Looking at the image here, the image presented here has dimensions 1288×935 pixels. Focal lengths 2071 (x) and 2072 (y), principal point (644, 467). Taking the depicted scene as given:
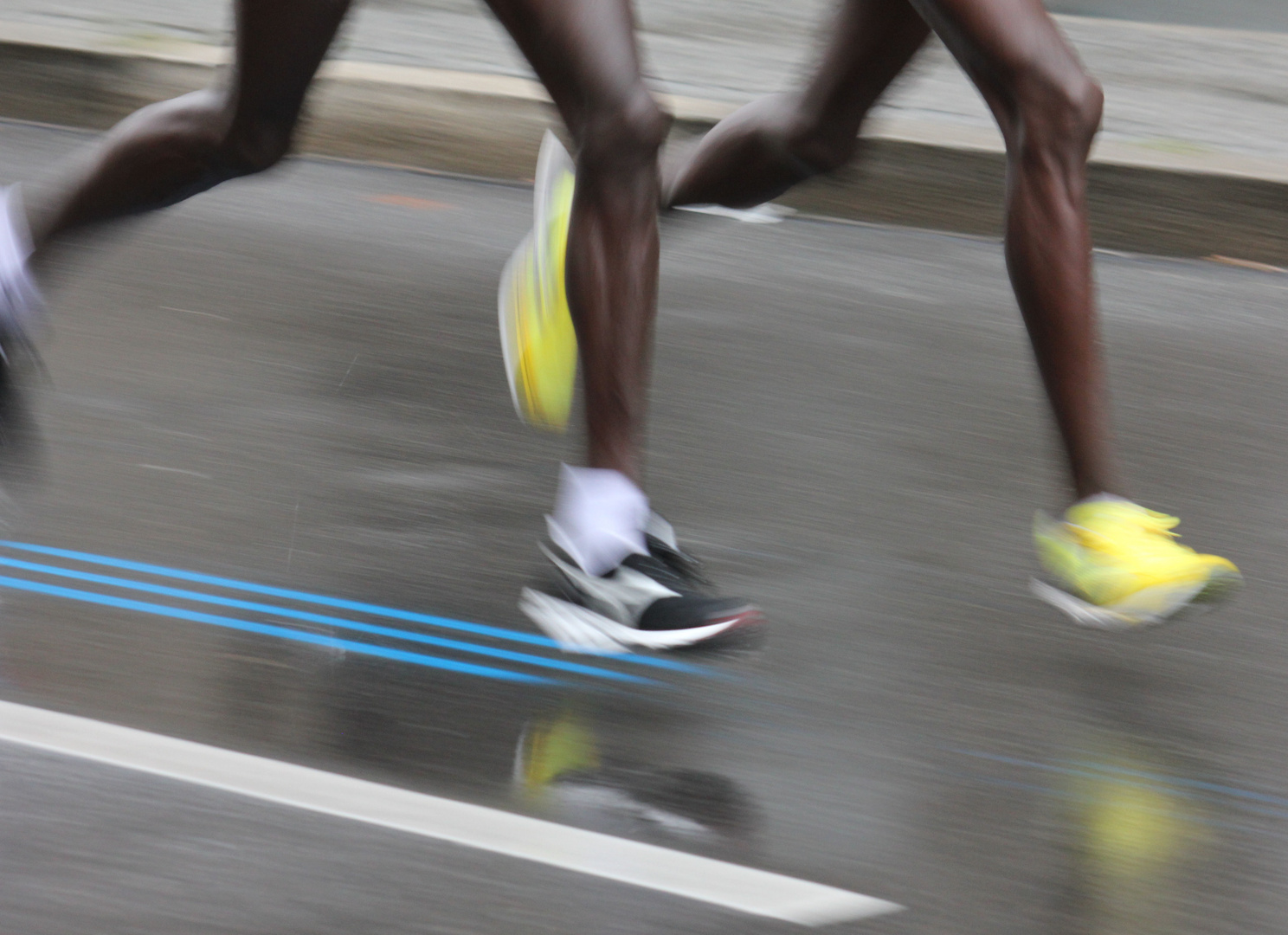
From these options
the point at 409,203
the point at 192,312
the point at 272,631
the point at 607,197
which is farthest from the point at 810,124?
the point at 409,203

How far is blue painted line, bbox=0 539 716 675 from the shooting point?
11.3 ft

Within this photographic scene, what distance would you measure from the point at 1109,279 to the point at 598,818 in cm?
421

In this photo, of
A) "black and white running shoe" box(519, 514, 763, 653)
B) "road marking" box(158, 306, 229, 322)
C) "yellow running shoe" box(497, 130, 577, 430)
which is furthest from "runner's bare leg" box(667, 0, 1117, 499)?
"road marking" box(158, 306, 229, 322)

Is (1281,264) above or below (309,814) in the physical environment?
below

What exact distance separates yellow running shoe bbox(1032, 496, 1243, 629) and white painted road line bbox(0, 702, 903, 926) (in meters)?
0.89

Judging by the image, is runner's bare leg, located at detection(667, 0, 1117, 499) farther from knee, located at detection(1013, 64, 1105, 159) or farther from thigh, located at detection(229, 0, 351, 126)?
thigh, located at detection(229, 0, 351, 126)

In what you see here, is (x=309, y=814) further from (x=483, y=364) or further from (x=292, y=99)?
(x=483, y=364)

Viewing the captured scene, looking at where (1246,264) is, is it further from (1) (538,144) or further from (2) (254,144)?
(2) (254,144)

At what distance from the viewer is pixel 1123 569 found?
3252 mm

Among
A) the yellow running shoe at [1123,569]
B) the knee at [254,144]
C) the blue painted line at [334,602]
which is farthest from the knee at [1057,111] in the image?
the knee at [254,144]

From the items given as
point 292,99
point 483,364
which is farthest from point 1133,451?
point 292,99

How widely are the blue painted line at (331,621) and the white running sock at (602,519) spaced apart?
0.61 ft

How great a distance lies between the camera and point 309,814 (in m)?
2.73

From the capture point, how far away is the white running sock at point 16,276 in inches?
151
